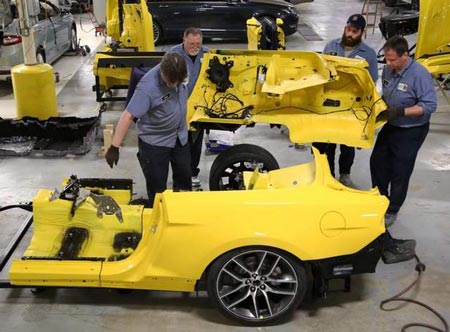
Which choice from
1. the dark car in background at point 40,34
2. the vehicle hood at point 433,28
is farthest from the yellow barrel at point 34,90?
the vehicle hood at point 433,28

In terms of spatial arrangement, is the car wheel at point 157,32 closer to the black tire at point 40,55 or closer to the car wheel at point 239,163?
the black tire at point 40,55

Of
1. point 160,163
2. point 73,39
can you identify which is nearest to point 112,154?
point 160,163

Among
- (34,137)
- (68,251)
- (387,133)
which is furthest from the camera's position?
(34,137)

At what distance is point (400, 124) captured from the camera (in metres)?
4.85

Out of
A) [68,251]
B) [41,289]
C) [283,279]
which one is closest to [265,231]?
[283,279]

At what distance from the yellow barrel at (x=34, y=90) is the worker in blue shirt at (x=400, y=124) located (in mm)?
4868

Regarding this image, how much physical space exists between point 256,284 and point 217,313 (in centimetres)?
43

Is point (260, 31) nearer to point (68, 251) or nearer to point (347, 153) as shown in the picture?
point (347, 153)

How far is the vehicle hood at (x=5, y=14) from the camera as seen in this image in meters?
9.13

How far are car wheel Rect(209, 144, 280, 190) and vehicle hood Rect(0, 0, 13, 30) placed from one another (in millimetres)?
5569

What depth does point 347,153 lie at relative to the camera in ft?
19.9

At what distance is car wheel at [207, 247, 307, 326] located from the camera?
146 inches

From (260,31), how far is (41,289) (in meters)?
4.96

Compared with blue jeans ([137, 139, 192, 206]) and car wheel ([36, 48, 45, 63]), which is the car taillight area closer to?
car wheel ([36, 48, 45, 63])
